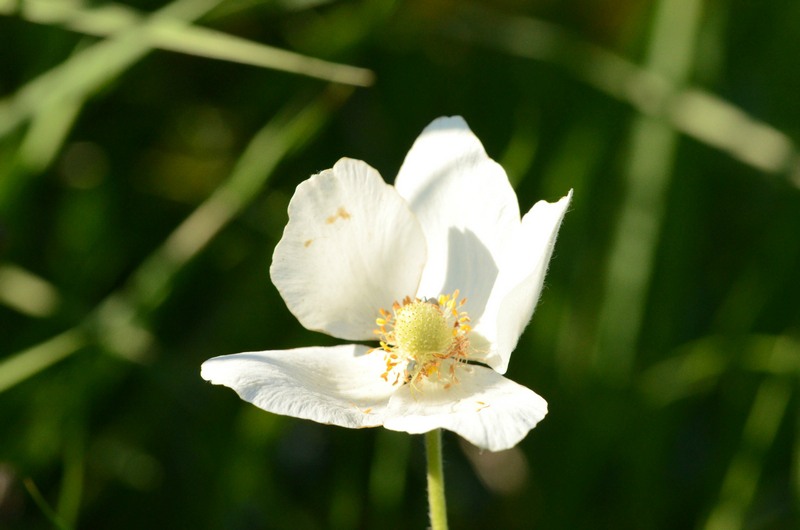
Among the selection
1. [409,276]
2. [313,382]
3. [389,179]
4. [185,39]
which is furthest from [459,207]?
[389,179]

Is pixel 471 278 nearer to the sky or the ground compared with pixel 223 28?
nearer to the ground

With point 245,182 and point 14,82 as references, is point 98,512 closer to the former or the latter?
point 245,182

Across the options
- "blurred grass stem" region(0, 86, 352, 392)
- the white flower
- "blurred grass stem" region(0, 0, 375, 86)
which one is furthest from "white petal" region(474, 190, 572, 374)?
"blurred grass stem" region(0, 86, 352, 392)

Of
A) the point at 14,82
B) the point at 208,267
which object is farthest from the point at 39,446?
the point at 14,82

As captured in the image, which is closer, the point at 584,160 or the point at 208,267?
the point at 584,160

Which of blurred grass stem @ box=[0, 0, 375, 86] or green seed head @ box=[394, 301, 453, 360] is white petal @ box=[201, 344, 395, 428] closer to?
green seed head @ box=[394, 301, 453, 360]

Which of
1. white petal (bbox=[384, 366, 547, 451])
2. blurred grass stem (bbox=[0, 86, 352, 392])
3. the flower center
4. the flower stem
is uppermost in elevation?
blurred grass stem (bbox=[0, 86, 352, 392])
